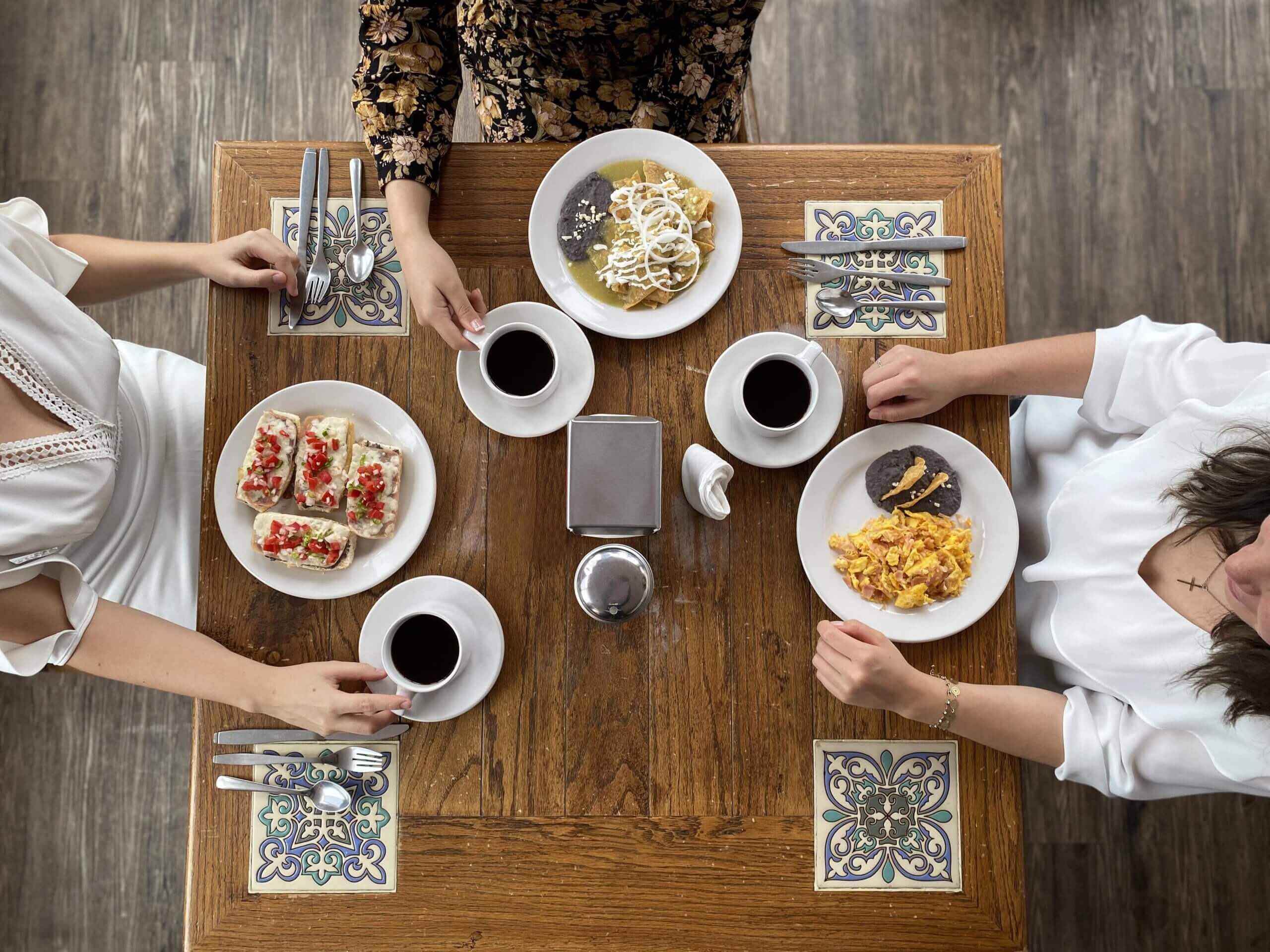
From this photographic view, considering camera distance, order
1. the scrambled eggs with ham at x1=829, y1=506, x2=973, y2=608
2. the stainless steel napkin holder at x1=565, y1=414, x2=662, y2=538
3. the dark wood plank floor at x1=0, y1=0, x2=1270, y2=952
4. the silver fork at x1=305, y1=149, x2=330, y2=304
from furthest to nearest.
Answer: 1. the dark wood plank floor at x1=0, y1=0, x2=1270, y2=952
2. the silver fork at x1=305, y1=149, x2=330, y2=304
3. the scrambled eggs with ham at x1=829, y1=506, x2=973, y2=608
4. the stainless steel napkin holder at x1=565, y1=414, x2=662, y2=538

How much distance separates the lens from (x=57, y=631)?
1151 mm

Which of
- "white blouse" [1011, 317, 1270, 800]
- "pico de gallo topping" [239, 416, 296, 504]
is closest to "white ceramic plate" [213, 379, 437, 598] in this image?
"pico de gallo topping" [239, 416, 296, 504]

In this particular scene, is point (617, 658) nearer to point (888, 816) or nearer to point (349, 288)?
point (888, 816)

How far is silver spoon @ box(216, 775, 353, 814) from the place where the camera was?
1172 millimetres

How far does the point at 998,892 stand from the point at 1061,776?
191 mm

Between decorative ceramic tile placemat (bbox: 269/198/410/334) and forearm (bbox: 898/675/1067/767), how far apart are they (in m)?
0.96

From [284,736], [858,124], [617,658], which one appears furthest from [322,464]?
[858,124]

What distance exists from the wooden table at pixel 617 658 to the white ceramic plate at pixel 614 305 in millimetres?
53

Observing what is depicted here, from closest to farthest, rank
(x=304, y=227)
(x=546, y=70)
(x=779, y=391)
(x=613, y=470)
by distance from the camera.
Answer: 1. (x=613, y=470)
2. (x=779, y=391)
3. (x=304, y=227)
4. (x=546, y=70)

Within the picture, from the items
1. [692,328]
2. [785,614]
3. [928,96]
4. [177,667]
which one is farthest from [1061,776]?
[928,96]

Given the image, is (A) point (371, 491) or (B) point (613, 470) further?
(A) point (371, 491)

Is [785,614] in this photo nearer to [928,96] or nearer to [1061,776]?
[1061,776]

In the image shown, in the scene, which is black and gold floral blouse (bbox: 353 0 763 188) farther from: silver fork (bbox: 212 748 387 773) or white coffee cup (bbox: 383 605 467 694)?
silver fork (bbox: 212 748 387 773)

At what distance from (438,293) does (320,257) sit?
0.71ft
